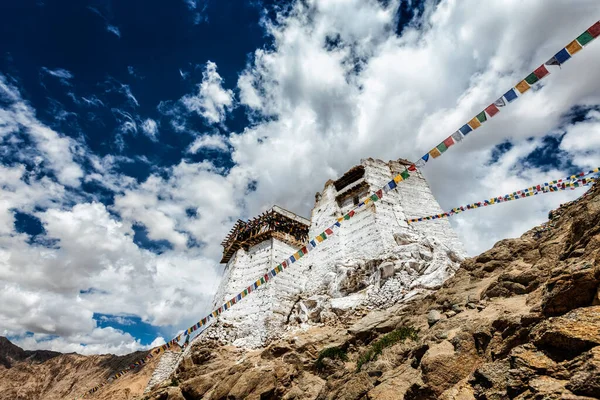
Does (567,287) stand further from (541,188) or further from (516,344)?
(541,188)

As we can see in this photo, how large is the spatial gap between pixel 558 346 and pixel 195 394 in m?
12.5

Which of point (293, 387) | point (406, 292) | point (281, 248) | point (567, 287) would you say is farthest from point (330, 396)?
point (281, 248)

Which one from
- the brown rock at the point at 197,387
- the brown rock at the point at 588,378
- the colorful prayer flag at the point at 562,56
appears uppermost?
the colorful prayer flag at the point at 562,56

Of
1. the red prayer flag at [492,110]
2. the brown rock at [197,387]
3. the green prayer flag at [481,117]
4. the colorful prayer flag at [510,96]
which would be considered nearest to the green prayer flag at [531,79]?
the colorful prayer flag at [510,96]

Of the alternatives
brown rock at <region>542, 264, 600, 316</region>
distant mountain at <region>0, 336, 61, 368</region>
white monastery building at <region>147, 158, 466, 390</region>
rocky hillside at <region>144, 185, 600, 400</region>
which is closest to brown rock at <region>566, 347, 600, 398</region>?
rocky hillside at <region>144, 185, 600, 400</region>

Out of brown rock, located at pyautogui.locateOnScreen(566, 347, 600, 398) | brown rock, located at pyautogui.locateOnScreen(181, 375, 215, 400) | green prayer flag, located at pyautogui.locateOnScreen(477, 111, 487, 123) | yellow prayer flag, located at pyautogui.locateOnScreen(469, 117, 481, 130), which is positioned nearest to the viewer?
brown rock, located at pyautogui.locateOnScreen(566, 347, 600, 398)

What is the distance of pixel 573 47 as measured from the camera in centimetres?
782

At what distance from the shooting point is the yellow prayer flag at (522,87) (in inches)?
341

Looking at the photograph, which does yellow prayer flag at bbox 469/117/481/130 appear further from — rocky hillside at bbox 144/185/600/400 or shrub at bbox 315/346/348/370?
shrub at bbox 315/346/348/370

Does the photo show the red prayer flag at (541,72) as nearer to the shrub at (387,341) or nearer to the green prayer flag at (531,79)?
the green prayer flag at (531,79)

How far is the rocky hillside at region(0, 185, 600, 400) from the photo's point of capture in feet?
13.8

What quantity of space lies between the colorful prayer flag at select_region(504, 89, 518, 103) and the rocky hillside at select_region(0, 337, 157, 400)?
37.9 meters

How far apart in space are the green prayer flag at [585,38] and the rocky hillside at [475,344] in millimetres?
3839

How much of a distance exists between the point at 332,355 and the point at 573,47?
1135 centimetres
